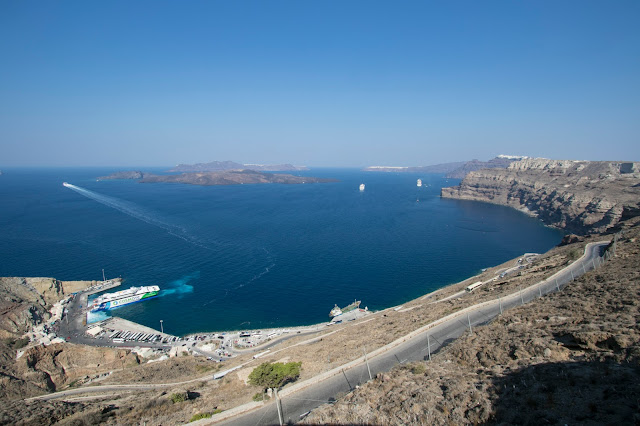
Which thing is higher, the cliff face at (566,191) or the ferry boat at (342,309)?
the cliff face at (566,191)

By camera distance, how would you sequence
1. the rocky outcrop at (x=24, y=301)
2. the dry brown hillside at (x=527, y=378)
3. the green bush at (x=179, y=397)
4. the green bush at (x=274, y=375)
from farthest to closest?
the rocky outcrop at (x=24, y=301) → the green bush at (x=274, y=375) → the green bush at (x=179, y=397) → the dry brown hillside at (x=527, y=378)

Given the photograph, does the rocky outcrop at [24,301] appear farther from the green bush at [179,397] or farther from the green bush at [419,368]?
the green bush at [419,368]

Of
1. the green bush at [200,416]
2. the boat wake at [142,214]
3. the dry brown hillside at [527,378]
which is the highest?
the dry brown hillside at [527,378]

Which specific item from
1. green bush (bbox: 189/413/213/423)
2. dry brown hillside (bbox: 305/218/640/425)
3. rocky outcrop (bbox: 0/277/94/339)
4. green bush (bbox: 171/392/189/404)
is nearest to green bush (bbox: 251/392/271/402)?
green bush (bbox: 189/413/213/423)

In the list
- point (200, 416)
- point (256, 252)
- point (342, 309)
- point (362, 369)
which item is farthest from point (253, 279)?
point (200, 416)

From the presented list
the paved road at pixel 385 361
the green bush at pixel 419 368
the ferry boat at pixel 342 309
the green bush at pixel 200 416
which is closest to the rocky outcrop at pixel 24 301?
the ferry boat at pixel 342 309

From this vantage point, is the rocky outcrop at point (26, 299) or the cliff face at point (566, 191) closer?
the rocky outcrop at point (26, 299)

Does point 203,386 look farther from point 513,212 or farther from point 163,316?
point 513,212

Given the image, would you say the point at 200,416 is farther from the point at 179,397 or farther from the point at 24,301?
the point at 24,301

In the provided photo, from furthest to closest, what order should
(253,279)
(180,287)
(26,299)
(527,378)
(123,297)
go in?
(253,279)
(180,287)
(123,297)
(26,299)
(527,378)
